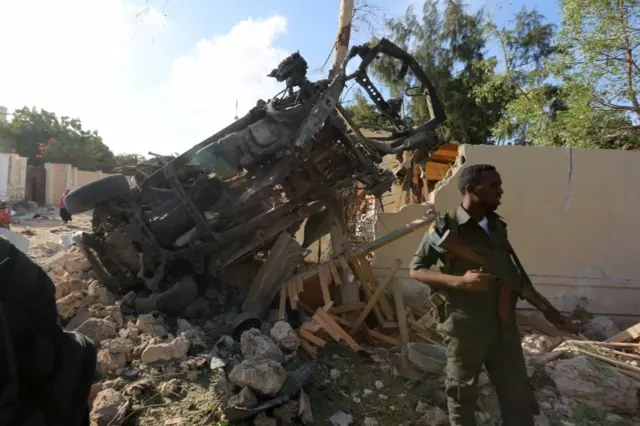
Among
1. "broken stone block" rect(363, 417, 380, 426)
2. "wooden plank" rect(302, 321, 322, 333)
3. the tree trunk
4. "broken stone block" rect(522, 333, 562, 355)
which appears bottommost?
"broken stone block" rect(363, 417, 380, 426)

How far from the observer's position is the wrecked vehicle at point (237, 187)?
15.3ft

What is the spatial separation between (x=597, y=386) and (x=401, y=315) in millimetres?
1748

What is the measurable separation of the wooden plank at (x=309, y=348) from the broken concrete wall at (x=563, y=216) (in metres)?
2.08

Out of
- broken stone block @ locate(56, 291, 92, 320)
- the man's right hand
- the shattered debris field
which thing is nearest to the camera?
the man's right hand

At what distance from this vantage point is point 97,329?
12.9 feet

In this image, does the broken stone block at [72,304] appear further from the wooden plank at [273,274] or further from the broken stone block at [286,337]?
the broken stone block at [286,337]

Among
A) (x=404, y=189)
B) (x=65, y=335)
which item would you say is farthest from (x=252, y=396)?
(x=404, y=189)

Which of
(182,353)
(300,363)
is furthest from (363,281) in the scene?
(182,353)

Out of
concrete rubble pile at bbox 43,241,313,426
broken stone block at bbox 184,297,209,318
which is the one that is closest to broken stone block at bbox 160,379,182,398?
concrete rubble pile at bbox 43,241,313,426

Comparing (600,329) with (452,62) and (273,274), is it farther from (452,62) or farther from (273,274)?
(452,62)

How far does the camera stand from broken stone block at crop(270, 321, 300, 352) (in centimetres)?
379

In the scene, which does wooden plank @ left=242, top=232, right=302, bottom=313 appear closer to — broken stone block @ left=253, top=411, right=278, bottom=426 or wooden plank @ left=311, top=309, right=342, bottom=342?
wooden plank @ left=311, top=309, right=342, bottom=342

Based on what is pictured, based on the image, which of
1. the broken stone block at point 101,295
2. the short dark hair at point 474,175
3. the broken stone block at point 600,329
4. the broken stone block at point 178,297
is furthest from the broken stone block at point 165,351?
the broken stone block at point 600,329

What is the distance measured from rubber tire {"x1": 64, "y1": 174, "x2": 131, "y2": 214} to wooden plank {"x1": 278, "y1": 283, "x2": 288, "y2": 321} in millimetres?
2022
